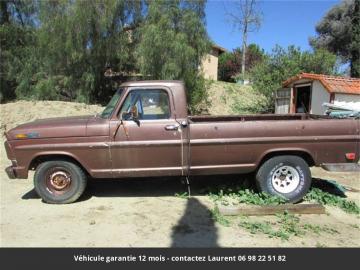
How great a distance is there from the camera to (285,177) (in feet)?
22.1

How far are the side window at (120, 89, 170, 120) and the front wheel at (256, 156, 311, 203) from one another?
189cm

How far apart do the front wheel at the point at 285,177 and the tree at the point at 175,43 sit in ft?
44.2

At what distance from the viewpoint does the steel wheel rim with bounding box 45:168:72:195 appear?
6.57 m

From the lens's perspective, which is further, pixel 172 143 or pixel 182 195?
pixel 182 195

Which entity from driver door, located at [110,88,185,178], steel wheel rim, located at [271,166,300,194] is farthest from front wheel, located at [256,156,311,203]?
driver door, located at [110,88,185,178]

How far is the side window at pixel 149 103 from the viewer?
256 inches

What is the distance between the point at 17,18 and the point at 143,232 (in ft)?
72.9

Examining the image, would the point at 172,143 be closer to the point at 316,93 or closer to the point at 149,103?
the point at 149,103

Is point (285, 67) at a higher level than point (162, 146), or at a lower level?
higher

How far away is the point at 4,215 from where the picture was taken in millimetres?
6141

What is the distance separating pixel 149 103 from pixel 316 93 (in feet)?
40.5

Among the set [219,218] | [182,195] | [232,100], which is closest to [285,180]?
[219,218]
